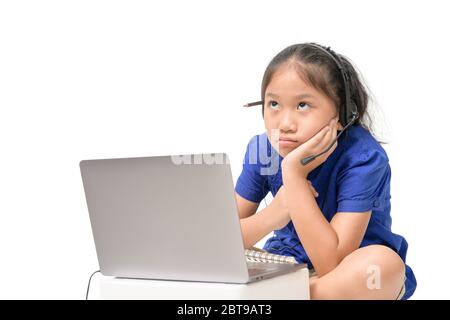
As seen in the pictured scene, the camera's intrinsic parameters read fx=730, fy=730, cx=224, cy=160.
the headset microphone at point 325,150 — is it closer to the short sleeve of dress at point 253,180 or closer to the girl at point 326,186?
the girl at point 326,186

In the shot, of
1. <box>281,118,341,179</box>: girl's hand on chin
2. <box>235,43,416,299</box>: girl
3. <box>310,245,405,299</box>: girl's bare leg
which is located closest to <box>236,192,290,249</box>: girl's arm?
<box>235,43,416,299</box>: girl

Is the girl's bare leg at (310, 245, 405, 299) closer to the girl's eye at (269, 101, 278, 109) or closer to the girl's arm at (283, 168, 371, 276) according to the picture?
the girl's arm at (283, 168, 371, 276)

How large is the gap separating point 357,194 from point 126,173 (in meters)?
0.55

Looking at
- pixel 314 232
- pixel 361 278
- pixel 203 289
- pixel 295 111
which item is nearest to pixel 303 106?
pixel 295 111

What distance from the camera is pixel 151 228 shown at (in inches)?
52.9

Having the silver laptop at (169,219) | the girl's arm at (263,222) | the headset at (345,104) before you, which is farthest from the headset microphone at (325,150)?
the silver laptop at (169,219)

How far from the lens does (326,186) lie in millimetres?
1760

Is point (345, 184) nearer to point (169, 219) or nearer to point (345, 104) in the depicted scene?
point (345, 104)

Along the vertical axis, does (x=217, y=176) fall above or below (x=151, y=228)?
above

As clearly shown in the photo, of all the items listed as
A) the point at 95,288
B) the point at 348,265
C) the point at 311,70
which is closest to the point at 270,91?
the point at 311,70

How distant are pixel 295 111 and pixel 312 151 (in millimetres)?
105

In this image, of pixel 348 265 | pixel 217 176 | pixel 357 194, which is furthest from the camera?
pixel 357 194

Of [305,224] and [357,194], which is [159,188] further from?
[357,194]

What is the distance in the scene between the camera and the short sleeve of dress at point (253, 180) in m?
1.89
